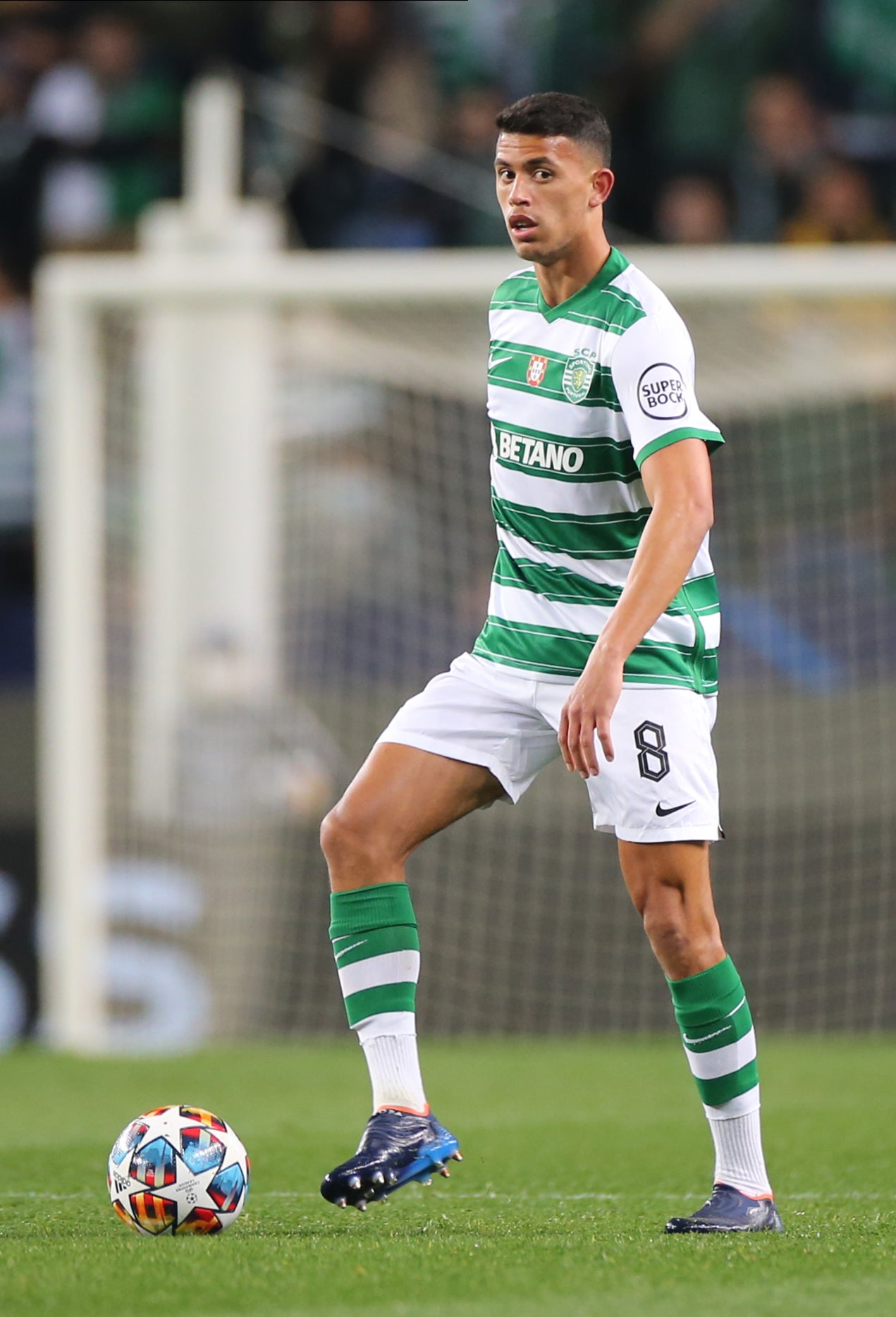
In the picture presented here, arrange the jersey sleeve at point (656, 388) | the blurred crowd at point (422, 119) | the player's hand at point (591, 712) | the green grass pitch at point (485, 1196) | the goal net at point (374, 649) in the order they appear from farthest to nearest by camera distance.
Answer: the blurred crowd at point (422, 119) < the goal net at point (374, 649) < the jersey sleeve at point (656, 388) < the player's hand at point (591, 712) < the green grass pitch at point (485, 1196)

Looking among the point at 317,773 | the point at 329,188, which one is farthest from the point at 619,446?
the point at 329,188

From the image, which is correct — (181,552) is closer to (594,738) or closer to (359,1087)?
(359,1087)

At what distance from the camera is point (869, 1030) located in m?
8.88

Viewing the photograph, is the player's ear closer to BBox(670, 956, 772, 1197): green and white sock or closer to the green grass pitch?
BBox(670, 956, 772, 1197): green and white sock

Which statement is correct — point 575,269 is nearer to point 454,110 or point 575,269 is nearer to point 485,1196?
point 485,1196

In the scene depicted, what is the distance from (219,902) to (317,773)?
0.70 meters

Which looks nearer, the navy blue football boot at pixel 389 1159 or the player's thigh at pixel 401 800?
the navy blue football boot at pixel 389 1159

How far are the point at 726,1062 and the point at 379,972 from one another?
71 centimetres

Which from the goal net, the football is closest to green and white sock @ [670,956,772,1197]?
the football

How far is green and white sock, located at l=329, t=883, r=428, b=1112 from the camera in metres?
3.89

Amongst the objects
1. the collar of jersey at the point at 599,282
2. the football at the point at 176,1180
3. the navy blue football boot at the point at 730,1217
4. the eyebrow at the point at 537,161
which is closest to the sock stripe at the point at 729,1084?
the navy blue football boot at the point at 730,1217

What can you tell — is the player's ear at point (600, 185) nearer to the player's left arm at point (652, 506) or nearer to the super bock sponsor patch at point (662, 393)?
the player's left arm at point (652, 506)

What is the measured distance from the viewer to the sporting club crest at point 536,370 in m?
3.92

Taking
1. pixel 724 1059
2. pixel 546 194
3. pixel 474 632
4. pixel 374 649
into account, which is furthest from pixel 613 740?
pixel 474 632
